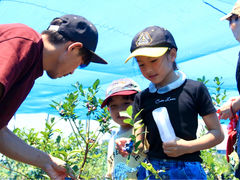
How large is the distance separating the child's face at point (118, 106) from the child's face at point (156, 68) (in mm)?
614

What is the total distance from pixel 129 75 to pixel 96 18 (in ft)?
4.56

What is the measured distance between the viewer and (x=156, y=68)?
150 centimetres

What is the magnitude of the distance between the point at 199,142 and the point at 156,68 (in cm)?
41

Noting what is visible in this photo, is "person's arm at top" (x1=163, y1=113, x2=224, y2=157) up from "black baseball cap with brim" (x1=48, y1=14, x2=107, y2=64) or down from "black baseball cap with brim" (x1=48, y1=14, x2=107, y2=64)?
down

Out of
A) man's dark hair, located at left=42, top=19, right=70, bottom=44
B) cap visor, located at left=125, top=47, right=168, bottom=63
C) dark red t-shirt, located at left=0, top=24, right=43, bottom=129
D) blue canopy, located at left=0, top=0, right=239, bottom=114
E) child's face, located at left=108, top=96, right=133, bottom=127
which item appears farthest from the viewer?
blue canopy, located at left=0, top=0, right=239, bottom=114

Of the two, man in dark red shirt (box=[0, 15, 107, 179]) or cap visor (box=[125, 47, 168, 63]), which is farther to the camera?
cap visor (box=[125, 47, 168, 63])

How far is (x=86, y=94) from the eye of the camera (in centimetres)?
183

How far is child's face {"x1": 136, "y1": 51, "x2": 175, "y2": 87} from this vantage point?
151 cm

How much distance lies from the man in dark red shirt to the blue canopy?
128 cm

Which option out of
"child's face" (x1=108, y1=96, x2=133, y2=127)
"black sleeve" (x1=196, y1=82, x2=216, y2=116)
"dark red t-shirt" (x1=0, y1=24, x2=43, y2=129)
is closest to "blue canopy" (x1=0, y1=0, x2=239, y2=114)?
"child's face" (x1=108, y1=96, x2=133, y2=127)

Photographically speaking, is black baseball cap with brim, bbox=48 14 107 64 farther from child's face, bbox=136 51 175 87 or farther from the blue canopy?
the blue canopy

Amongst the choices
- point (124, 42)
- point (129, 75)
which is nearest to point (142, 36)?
point (124, 42)

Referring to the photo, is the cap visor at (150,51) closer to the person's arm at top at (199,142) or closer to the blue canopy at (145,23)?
the person's arm at top at (199,142)

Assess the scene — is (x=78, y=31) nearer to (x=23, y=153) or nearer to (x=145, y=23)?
(x=23, y=153)
